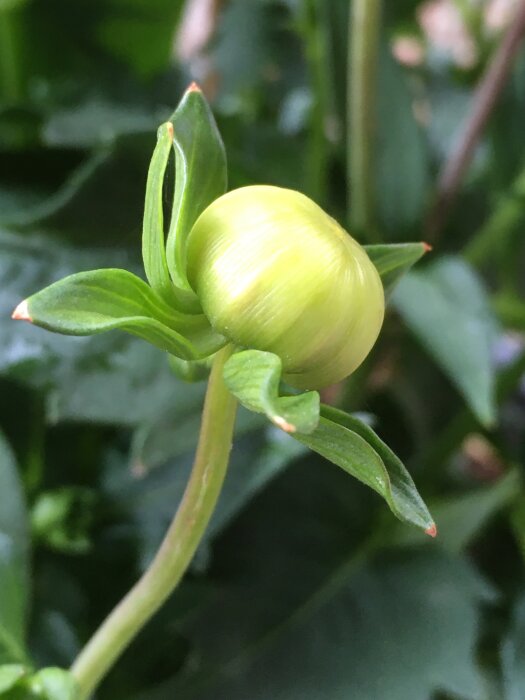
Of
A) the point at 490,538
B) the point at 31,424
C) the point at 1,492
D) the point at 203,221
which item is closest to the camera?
the point at 203,221

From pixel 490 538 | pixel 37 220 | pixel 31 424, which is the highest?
pixel 37 220

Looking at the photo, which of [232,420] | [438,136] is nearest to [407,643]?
[232,420]

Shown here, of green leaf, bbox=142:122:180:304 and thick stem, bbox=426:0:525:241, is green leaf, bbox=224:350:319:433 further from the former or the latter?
thick stem, bbox=426:0:525:241

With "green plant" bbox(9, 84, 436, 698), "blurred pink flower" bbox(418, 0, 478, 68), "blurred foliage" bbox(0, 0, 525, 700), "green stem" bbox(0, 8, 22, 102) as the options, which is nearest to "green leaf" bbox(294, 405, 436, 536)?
"green plant" bbox(9, 84, 436, 698)

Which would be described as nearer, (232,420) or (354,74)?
(232,420)

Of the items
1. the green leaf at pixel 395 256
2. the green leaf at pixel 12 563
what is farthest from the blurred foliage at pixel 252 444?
the green leaf at pixel 395 256

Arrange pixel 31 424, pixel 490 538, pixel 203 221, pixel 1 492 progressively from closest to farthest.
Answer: pixel 203 221 < pixel 1 492 < pixel 31 424 < pixel 490 538

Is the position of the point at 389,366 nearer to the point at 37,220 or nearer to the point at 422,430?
the point at 422,430

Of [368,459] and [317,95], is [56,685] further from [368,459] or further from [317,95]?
[317,95]

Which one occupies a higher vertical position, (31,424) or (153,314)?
(153,314)
